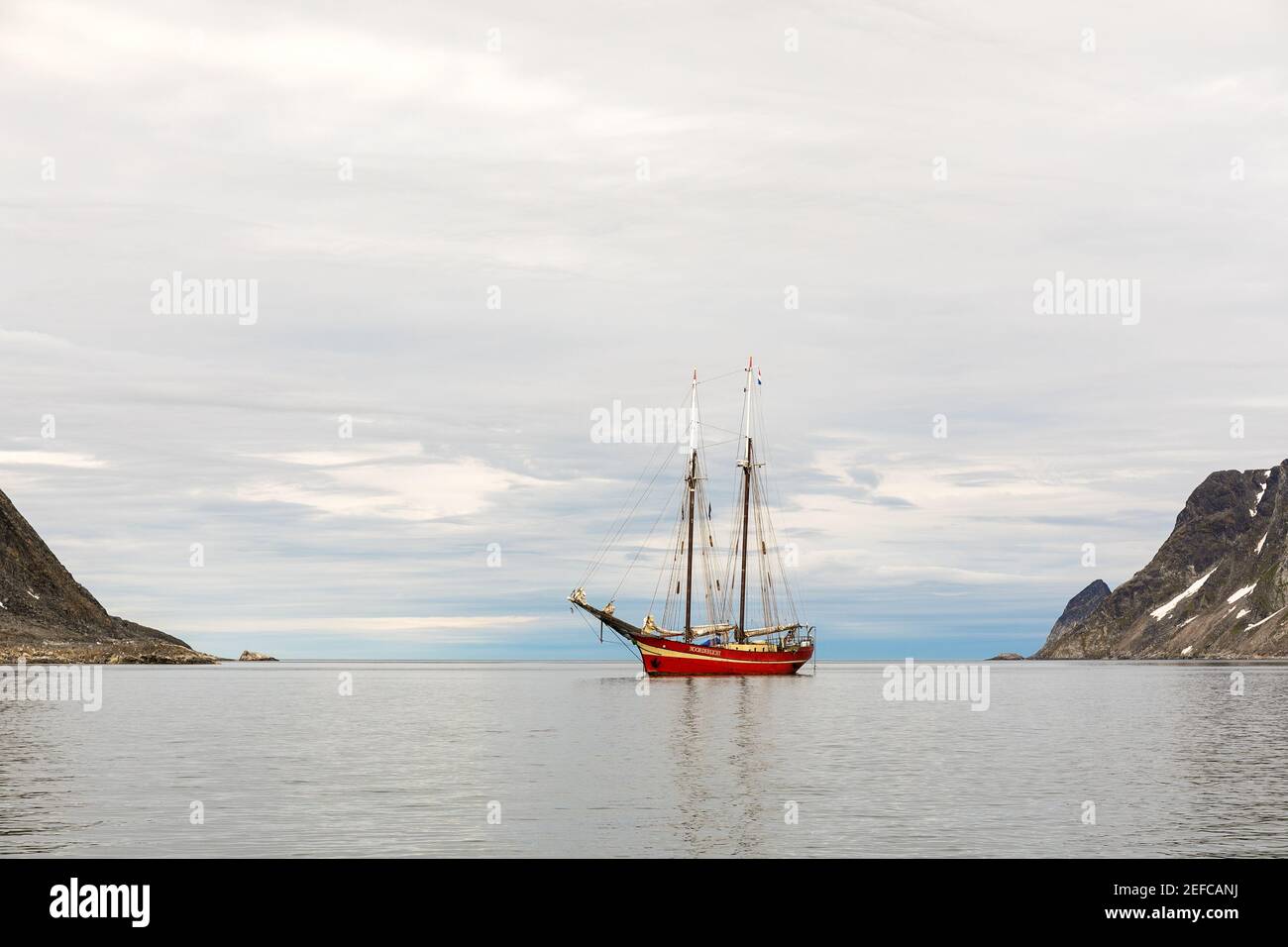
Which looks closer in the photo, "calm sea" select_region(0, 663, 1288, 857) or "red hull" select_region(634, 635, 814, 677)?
"calm sea" select_region(0, 663, 1288, 857)

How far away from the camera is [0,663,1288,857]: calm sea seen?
1563 inches

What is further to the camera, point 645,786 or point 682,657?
point 682,657

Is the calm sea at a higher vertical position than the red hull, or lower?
higher

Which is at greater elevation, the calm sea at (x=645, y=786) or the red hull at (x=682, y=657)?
the calm sea at (x=645, y=786)

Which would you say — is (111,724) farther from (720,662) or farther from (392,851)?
(720,662)

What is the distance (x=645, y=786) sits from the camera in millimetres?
55469

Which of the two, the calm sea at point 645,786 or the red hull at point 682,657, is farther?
the red hull at point 682,657

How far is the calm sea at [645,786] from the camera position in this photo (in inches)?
1563

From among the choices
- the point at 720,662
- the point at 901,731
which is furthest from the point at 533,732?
the point at 720,662

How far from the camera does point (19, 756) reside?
6944cm
